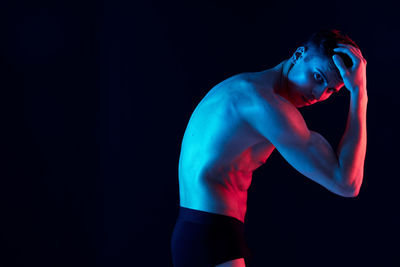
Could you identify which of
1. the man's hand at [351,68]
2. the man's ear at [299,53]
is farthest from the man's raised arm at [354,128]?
the man's ear at [299,53]

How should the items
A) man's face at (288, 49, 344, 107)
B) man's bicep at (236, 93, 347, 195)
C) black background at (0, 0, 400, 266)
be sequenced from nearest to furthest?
man's bicep at (236, 93, 347, 195), man's face at (288, 49, 344, 107), black background at (0, 0, 400, 266)

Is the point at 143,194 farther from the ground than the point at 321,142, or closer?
closer

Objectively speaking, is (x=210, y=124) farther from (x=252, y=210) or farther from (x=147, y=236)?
(x=147, y=236)

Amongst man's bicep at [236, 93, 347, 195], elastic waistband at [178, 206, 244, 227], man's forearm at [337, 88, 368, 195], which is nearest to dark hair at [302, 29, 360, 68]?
man's forearm at [337, 88, 368, 195]

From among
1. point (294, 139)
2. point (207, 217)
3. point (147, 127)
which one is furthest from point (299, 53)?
point (147, 127)

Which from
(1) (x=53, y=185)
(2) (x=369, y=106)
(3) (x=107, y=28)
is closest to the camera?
(2) (x=369, y=106)

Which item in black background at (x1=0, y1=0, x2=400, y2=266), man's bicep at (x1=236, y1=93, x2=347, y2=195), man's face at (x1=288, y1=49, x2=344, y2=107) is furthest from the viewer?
black background at (x1=0, y1=0, x2=400, y2=266)

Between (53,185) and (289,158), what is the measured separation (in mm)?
1403

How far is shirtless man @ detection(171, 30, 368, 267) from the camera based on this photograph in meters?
1.11

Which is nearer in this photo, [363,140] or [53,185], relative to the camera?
[363,140]

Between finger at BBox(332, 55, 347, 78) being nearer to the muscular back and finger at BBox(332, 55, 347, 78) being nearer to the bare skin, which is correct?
the bare skin

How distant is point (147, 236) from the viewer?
224 centimetres

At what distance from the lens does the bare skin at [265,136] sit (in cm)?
110

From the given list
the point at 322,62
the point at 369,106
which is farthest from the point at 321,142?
the point at 369,106
